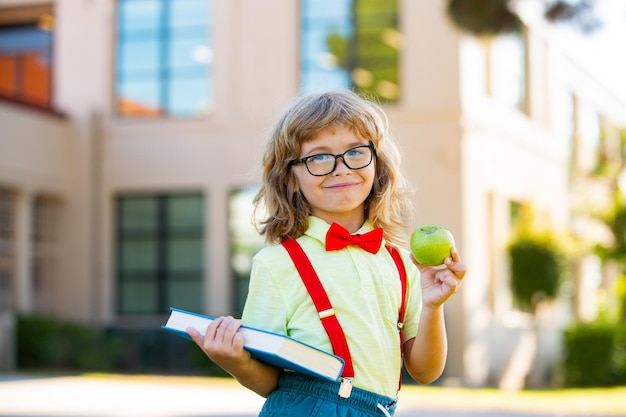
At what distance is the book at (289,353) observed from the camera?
269cm

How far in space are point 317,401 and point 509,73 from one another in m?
18.1

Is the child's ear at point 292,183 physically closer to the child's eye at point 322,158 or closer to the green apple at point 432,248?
the child's eye at point 322,158

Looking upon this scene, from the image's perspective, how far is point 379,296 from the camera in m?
3.04

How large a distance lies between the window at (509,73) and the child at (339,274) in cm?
1614

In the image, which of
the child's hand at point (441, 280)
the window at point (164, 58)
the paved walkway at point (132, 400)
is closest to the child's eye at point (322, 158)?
the child's hand at point (441, 280)

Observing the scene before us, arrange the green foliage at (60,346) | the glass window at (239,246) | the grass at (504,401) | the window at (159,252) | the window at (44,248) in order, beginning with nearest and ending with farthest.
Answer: the grass at (504,401) < the green foliage at (60,346) < the glass window at (239,246) < the window at (159,252) < the window at (44,248)

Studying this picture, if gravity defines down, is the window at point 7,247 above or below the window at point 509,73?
below

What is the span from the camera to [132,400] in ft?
37.8

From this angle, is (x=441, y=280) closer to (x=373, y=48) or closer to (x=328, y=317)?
(x=328, y=317)

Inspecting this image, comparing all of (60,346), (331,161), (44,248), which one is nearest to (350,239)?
(331,161)

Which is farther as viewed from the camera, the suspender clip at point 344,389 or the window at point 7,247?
the window at point 7,247

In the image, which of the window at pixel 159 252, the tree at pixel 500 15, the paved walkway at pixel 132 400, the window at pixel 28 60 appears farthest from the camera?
the window at pixel 28 60

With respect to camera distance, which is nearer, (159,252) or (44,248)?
(159,252)

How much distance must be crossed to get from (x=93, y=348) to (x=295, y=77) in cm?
556
